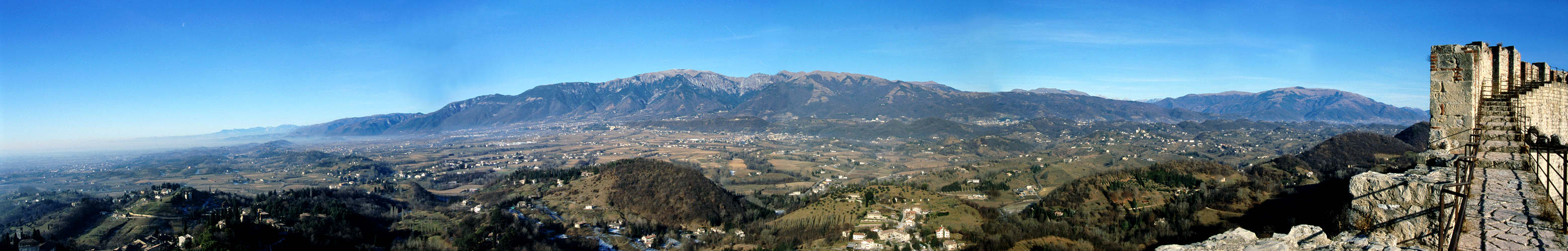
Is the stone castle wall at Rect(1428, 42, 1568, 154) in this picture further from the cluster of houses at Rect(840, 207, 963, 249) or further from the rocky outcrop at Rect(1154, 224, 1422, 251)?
the cluster of houses at Rect(840, 207, 963, 249)

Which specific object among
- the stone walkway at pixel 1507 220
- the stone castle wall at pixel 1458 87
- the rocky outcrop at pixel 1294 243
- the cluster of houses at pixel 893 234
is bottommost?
the cluster of houses at pixel 893 234

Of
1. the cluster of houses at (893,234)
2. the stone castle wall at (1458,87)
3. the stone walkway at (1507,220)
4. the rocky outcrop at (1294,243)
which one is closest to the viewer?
the stone walkway at (1507,220)

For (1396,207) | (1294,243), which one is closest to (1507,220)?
(1396,207)

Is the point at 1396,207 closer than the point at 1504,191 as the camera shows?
Yes

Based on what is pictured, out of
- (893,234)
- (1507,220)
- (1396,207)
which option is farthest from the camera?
(893,234)

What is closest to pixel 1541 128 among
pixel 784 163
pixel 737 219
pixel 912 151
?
pixel 737 219

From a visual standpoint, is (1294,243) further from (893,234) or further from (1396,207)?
(893,234)

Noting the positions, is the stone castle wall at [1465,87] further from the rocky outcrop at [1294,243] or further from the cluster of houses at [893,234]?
the cluster of houses at [893,234]

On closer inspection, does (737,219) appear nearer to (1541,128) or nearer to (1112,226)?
(1112,226)

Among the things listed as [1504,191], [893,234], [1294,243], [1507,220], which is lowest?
[893,234]

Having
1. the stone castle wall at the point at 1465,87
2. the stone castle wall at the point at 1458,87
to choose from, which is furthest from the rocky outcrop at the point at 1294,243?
the stone castle wall at the point at 1458,87
